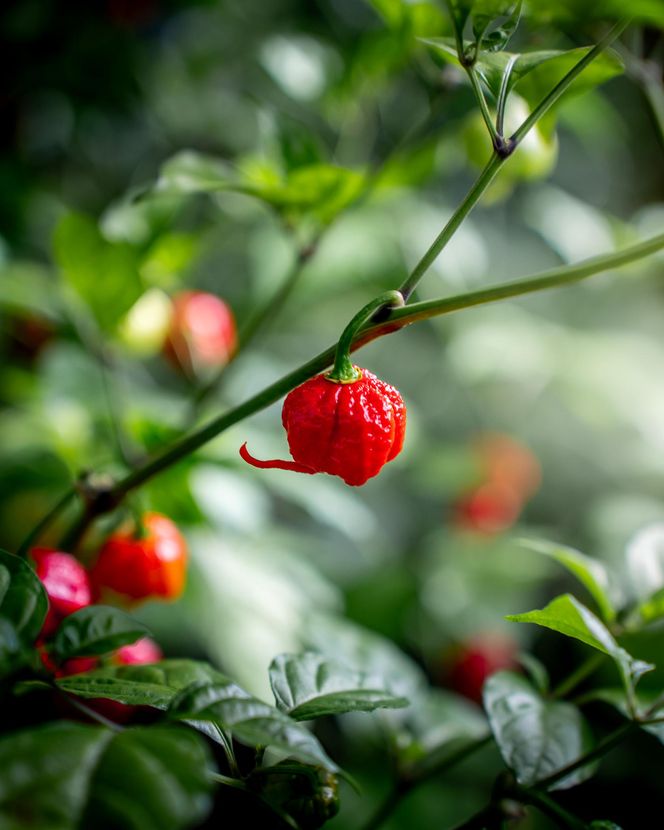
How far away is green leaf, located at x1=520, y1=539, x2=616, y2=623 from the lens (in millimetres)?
552

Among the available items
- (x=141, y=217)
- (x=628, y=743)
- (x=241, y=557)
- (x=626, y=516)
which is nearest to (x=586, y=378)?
(x=626, y=516)

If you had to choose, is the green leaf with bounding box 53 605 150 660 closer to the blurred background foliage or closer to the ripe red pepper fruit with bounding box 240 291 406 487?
the ripe red pepper fruit with bounding box 240 291 406 487

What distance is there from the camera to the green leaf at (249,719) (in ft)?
1.12

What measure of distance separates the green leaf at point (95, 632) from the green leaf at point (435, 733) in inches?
10.7

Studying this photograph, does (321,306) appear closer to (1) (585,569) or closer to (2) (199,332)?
(2) (199,332)

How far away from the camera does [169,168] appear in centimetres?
62

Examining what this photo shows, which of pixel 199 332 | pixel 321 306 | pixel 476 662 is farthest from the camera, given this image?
pixel 321 306

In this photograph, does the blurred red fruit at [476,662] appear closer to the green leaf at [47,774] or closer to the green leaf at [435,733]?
the green leaf at [435,733]

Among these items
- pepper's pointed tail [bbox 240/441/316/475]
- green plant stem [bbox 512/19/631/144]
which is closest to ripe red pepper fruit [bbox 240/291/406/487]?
pepper's pointed tail [bbox 240/441/316/475]

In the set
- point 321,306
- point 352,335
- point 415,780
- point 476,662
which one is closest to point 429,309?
point 352,335

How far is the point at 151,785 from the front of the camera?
319 millimetres

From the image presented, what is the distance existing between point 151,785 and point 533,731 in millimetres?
265

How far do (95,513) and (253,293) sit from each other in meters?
0.70

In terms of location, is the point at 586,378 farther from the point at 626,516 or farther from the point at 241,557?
the point at 241,557
